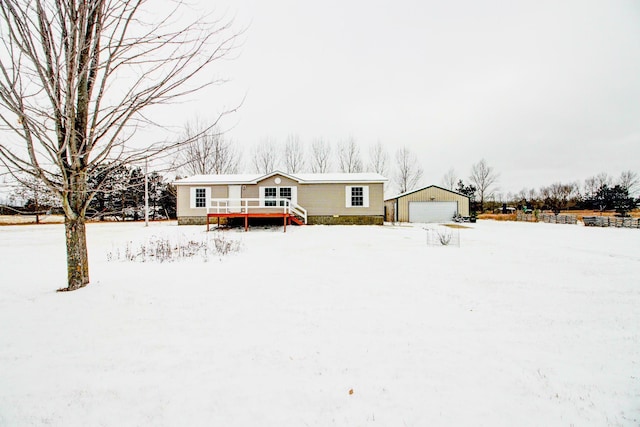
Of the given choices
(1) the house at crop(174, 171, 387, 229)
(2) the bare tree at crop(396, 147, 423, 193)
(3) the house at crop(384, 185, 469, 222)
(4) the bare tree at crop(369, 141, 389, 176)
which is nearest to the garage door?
(3) the house at crop(384, 185, 469, 222)

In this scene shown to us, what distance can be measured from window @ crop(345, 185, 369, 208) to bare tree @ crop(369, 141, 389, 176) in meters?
16.6

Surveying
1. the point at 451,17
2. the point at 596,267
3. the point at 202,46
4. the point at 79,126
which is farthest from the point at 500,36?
the point at 79,126

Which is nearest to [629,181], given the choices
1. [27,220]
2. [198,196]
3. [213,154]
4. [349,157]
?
[349,157]

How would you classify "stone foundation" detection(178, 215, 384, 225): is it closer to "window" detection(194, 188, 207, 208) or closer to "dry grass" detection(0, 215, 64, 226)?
"window" detection(194, 188, 207, 208)

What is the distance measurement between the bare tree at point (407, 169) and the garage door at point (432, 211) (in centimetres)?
1153

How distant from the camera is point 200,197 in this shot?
64.2 feet

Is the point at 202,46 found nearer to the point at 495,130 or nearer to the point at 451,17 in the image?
the point at 451,17

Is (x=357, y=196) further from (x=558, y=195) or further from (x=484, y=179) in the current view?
(x=558, y=195)

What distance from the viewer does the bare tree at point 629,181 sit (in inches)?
1517

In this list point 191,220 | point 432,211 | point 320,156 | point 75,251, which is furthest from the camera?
point 320,156

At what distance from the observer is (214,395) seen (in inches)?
90.4

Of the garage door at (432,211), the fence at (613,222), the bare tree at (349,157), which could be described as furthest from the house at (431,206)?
the bare tree at (349,157)

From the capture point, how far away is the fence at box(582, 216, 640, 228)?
1928 centimetres

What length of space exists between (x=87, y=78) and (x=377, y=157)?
32459 mm
